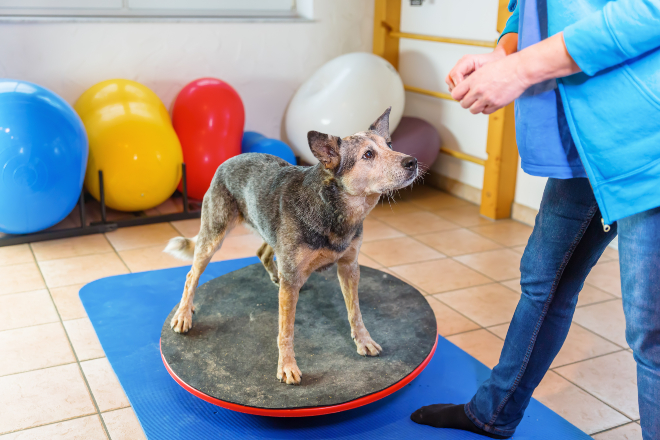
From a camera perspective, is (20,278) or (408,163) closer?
(408,163)

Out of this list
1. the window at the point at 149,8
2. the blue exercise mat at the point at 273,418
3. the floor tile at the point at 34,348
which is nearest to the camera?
the blue exercise mat at the point at 273,418

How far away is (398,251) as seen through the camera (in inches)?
147

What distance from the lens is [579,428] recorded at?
2.07 m

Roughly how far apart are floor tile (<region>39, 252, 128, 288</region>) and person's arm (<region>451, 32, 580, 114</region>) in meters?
2.54

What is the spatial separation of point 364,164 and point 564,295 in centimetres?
69

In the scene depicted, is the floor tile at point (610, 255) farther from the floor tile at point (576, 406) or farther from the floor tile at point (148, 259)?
the floor tile at point (148, 259)

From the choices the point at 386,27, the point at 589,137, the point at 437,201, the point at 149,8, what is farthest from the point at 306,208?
the point at 386,27

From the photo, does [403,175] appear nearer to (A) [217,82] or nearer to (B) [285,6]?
(A) [217,82]

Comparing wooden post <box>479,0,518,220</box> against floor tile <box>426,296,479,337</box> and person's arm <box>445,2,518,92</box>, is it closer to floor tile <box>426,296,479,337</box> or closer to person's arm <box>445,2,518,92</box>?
floor tile <box>426,296,479,337</box>

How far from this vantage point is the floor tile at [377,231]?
3977 mm

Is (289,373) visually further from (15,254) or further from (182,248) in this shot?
(15,254)

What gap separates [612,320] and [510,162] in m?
1.68

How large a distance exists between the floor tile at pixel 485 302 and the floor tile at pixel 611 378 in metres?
0.46

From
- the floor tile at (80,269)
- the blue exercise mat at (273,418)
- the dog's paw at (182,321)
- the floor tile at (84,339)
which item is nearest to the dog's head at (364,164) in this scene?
the blue exercise mat at (273,418)
